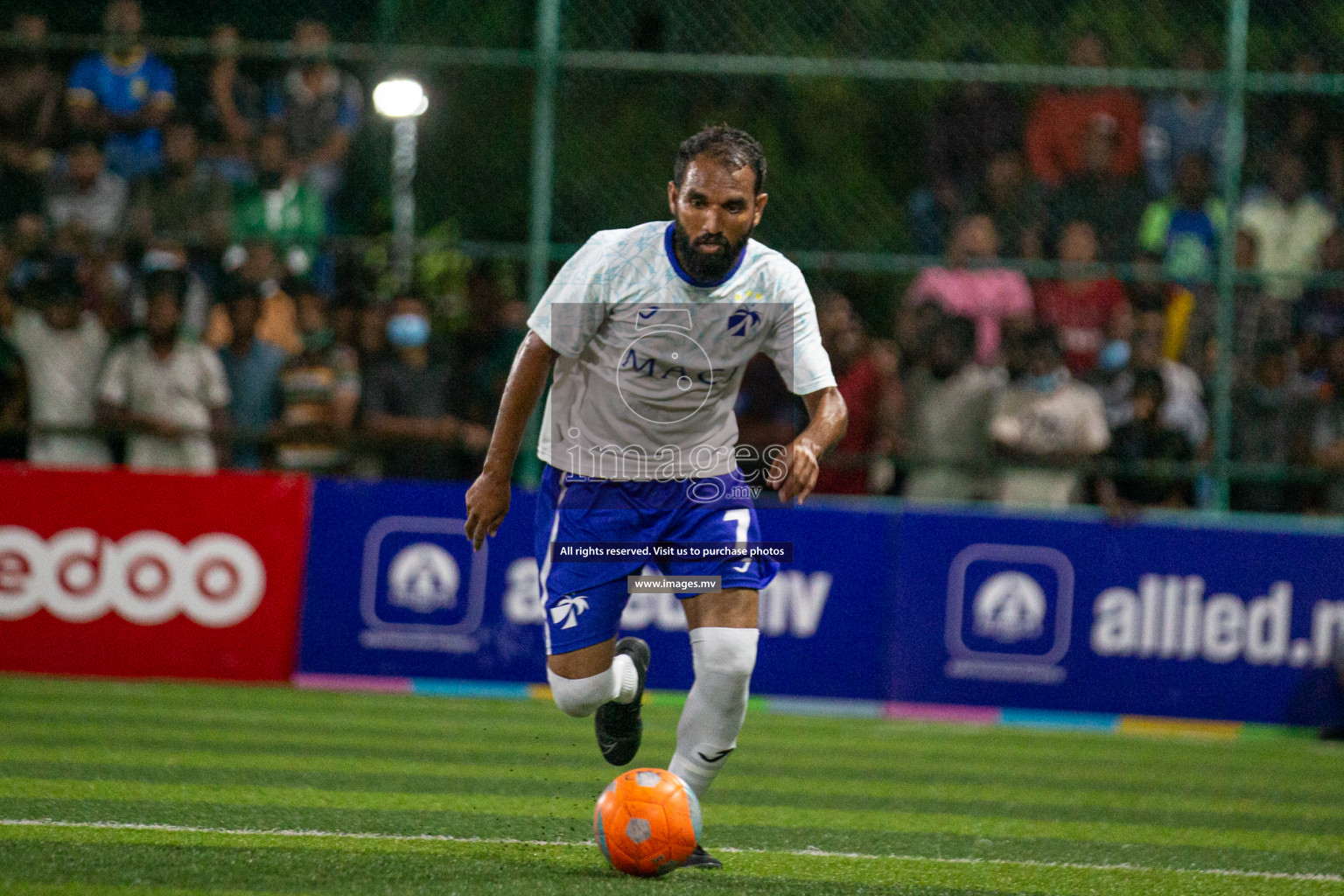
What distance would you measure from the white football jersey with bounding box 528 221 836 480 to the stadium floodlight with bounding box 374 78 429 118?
6.45 metres

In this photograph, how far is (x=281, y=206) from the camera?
11492 millimetres

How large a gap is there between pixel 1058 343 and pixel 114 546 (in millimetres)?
6400

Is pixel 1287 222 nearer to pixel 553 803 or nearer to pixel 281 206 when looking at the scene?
pixel 281 206

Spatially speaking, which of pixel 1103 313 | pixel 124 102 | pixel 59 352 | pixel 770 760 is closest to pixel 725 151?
pixel 770 760

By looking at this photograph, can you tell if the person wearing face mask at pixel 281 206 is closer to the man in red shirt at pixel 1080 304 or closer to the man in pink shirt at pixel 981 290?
the man in pink shirt at pixel 981 290

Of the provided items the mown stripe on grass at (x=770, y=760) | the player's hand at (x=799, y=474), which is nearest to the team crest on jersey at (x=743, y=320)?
the player's hand at (x=799, y=474)

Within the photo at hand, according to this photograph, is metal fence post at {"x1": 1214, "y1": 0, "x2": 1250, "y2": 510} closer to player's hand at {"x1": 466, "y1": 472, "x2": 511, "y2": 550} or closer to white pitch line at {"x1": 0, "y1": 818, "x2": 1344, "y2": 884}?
white pitch line at {"x1": 0, "y1": 818, "x2": 1344, "y2": 884}

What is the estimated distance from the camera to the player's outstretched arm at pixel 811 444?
4629 mm

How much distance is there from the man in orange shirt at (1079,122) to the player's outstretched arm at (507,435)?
747cm

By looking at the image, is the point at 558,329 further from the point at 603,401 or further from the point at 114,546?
the point at 114,546

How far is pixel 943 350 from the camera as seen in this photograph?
11.1 m

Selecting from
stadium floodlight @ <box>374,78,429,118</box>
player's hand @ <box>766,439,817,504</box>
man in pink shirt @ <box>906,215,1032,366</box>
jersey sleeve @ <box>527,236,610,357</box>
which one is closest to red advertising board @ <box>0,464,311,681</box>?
stadium floodlight @ <box>374,78,429,118</box>

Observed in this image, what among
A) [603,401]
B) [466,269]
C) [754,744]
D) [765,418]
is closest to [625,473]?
[603,401]

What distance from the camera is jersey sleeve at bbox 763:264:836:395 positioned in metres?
5.23
